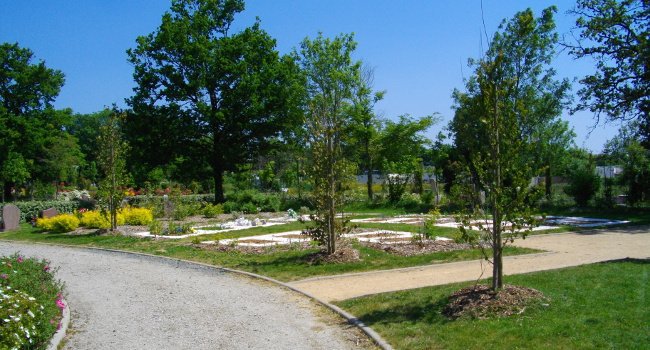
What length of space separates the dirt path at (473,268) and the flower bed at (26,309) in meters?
3.84

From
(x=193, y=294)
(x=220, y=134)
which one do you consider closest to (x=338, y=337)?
(x=193, y=294)

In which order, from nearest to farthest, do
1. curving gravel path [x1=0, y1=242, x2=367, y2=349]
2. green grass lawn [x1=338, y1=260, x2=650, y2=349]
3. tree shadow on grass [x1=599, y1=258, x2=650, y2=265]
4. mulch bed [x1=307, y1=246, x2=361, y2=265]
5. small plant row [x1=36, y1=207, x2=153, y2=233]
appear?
green grass lawn [x1=338, y1=260, x2=650, y2=349] < curving gravel path [x1=0, y1=242, x2=367, y2=349] < tree shadow on grass [x1=599, y1=258, x2=650, y2=265] < mulch bed [x1=307, y1=246, x2=361, y2=265] < small plant row [x1=36, y1=207, x2=153, y2=233]

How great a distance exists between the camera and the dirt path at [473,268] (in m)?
8.91

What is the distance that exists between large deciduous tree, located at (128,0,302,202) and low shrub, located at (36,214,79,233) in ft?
34.9

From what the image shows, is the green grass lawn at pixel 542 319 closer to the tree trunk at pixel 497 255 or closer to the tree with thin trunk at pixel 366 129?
the tree trunk at pixel 497 255

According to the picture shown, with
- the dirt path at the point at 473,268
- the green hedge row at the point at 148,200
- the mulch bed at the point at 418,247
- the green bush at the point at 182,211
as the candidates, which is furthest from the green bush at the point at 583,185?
the green hedge row at the point at 148,200

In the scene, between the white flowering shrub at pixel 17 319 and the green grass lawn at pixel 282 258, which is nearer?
the white flowering shrub at pixel 17 319

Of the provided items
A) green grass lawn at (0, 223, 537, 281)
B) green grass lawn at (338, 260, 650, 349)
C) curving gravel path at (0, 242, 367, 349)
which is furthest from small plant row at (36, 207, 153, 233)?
green grass lawn at (338, 260, 650, 349)

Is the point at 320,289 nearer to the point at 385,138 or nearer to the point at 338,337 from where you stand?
the point at 338,337

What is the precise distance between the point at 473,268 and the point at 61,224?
15334 mm

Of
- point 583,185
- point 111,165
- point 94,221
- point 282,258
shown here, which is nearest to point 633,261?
point 282,258

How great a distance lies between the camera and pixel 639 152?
24078mm

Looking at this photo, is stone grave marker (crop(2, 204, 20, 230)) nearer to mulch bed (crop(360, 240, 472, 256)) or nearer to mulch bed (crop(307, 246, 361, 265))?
mulch bed (crop(307, 246, 361, 265))

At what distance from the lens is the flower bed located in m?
4.93
